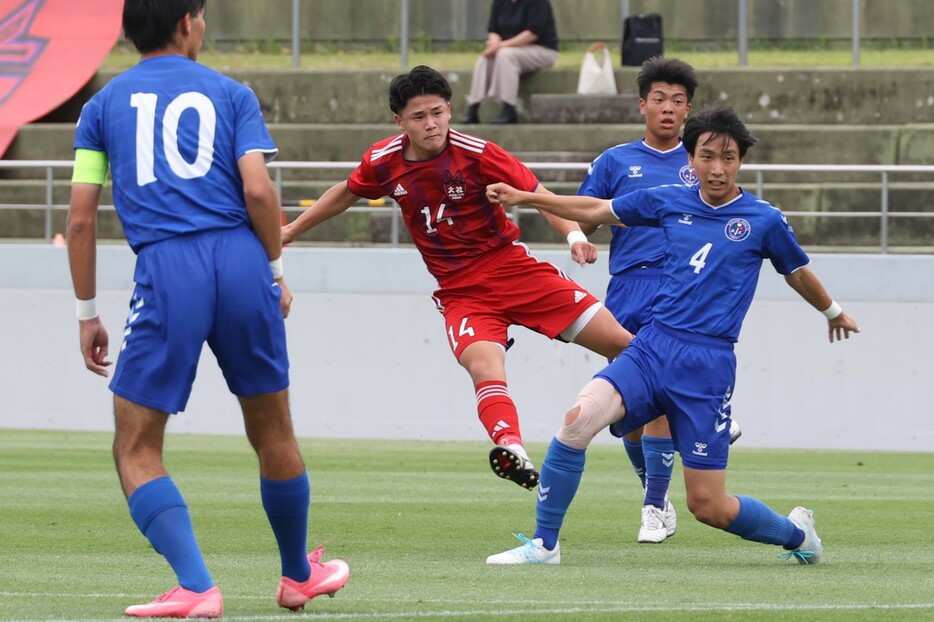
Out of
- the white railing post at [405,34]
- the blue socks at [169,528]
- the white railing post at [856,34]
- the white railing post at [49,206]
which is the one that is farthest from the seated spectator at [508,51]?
the blue socks at [169,528]

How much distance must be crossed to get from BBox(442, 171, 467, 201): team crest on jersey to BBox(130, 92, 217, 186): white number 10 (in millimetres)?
2543

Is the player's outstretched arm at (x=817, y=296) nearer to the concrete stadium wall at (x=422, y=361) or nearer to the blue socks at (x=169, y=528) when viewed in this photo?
the blue socks at (x=169, y=528)

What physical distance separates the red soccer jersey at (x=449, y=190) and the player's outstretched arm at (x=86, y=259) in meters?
2.59

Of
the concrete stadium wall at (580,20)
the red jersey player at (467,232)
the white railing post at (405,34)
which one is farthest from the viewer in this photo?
the concrete stadium wall at (580,20)

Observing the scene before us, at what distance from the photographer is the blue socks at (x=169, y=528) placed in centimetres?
504

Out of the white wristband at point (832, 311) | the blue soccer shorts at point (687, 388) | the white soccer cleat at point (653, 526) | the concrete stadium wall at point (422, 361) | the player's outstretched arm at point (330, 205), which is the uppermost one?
the player's outstretched arm at point (330, 205)

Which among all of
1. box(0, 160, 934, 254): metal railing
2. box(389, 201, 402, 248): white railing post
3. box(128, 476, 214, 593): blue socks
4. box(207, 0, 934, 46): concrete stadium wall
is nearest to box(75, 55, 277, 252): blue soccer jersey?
box(128, 476, 214, 593): blue socks

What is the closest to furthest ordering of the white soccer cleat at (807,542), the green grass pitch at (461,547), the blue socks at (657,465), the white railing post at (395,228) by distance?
1. the green grass pitch at (461,547)
2. the white soccer cleat at (807,542)
3. the blue socks at (657,465)
4. the white railing post at (395,228)

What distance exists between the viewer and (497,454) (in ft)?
21.7

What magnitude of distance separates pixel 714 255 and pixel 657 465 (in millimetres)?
1701

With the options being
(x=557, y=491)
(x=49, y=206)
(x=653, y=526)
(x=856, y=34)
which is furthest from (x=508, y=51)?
(x=557, y=491)

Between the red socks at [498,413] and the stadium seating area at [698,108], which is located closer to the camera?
the red socks at [498,413]

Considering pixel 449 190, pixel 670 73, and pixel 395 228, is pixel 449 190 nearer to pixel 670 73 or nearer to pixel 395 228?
pixel 670 73

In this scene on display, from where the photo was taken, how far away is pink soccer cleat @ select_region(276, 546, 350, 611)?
5324 mm
